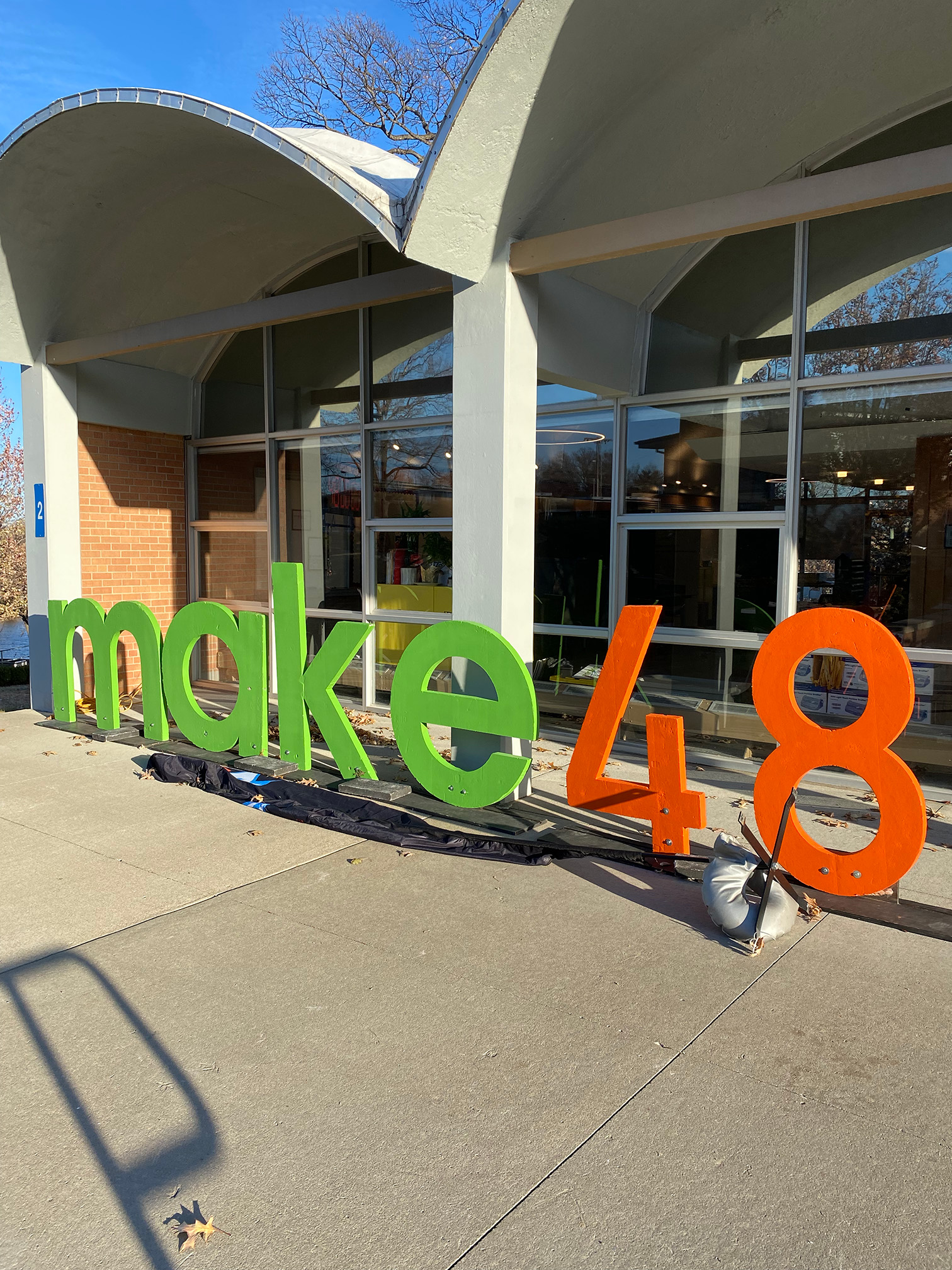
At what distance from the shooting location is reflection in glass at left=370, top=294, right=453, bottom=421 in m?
8.90

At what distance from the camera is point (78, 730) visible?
28.3 feet

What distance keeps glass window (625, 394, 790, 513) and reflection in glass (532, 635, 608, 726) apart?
135cm

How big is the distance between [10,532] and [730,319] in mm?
21495

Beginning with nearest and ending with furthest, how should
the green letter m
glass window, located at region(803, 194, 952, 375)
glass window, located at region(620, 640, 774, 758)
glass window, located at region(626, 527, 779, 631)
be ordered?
glass window, located at region(803, 194, 952, 375) → glass window, located at region(626, 527, 779, 631) → glass window, located at region(620, 640, 774, 758) → the green letter m

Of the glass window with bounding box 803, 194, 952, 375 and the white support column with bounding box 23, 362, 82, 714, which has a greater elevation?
the glass window with bounding box 803, 194, 952, 375

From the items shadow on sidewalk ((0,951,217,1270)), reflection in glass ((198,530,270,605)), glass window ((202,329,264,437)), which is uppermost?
glass window ((202,329,264,437))

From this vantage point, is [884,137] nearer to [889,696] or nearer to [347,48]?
[889,696]

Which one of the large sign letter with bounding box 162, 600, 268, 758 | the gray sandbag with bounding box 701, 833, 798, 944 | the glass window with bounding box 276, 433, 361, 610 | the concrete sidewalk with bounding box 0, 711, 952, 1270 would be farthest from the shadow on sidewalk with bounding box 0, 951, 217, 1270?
the glass window with bounding box 276, 433, 361, 610

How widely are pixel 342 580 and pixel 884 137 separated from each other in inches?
236

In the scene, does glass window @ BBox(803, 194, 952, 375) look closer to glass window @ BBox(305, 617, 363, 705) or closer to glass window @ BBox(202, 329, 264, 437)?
glass window @ BBox(305, 617, 363, 705)

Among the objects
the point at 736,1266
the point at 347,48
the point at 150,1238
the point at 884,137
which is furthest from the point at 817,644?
the point at 347,48

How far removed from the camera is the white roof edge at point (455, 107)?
5.05 m

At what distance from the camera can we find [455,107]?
5340mm

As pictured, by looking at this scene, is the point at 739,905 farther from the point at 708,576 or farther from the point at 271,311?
the point at 271,311
